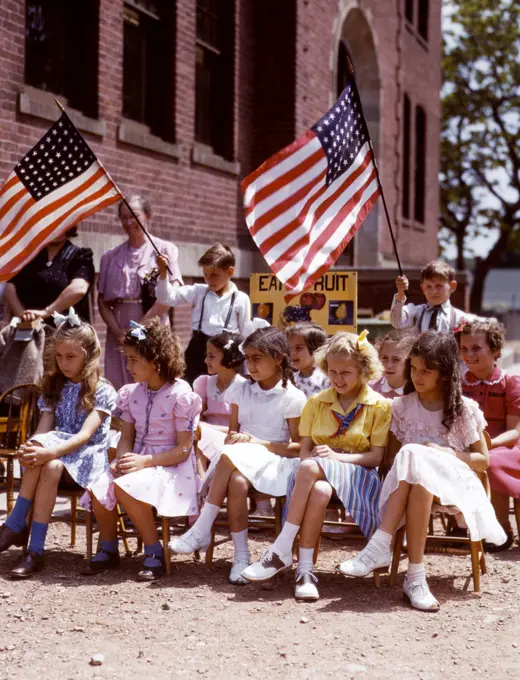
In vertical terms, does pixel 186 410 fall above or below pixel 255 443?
above

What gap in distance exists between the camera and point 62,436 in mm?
5461

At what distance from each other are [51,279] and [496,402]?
315 cm

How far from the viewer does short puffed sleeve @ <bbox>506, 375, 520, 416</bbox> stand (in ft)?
19.6

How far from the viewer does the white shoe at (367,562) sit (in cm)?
479

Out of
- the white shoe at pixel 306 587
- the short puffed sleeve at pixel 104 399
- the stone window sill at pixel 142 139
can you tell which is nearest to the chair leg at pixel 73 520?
the short puffed sleeve at pixel 104 399

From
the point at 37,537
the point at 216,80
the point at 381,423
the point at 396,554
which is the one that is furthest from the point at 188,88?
the point at 396,554

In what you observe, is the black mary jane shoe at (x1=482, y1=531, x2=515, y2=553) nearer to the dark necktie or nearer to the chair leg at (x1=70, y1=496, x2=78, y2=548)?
the dark necktie

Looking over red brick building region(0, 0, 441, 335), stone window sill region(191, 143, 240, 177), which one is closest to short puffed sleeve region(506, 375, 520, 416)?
red brick building region(0, 0, 441, 335)

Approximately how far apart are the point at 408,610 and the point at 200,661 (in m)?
1.20

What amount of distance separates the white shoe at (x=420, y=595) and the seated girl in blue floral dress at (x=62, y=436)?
179 cm

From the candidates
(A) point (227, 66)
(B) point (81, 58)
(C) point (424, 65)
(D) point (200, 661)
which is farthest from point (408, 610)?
(C) point (424, 65)

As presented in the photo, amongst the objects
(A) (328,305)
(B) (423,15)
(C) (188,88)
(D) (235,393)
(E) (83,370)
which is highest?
(B) (423,15)

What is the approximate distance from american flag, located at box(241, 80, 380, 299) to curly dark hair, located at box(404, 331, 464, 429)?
1.09 metres

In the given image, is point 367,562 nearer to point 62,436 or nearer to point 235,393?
point 235,393
